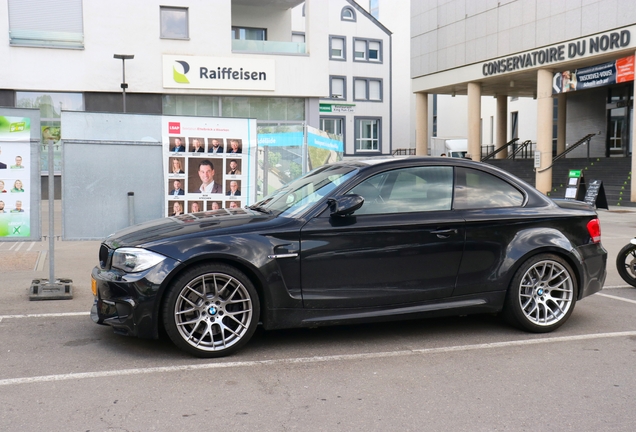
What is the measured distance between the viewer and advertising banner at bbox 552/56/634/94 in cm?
2591

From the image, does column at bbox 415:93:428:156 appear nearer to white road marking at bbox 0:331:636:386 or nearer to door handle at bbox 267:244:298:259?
white road marking at bbox 0:331:636:386

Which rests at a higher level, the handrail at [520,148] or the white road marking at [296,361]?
the handrail at [520,148]

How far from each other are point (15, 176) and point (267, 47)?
17.6 m

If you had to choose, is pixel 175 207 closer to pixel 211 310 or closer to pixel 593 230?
pixel 211 310

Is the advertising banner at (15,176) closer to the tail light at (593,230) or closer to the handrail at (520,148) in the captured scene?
the tail light at (593,230)

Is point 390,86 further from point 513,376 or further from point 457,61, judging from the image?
point 513,376

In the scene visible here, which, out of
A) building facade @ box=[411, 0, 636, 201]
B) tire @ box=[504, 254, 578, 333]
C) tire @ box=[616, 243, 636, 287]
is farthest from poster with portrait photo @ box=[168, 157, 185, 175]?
building facade @ box=[411, 0, 636, 201]

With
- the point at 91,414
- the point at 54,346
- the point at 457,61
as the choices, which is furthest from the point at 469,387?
the point at 457,61

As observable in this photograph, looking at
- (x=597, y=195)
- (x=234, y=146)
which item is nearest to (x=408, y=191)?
(x=234, y=146)

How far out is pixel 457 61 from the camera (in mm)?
35438

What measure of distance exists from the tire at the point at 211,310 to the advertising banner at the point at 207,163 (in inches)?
147

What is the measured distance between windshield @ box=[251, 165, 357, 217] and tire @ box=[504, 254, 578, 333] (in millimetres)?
1733

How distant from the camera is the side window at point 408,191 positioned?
5.72 meters

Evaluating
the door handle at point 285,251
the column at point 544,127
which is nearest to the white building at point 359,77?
the column at point 544,127
